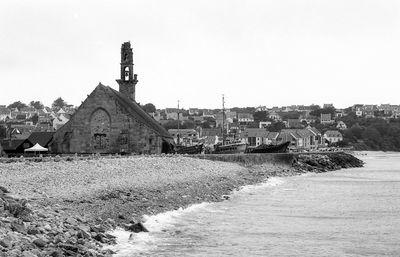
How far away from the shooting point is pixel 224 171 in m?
45.7

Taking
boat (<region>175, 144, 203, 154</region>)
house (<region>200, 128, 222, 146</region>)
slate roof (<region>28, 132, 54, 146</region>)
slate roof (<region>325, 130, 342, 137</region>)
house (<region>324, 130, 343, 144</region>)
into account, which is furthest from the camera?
slate roof (<region>325, 130, 342, 137</region>)

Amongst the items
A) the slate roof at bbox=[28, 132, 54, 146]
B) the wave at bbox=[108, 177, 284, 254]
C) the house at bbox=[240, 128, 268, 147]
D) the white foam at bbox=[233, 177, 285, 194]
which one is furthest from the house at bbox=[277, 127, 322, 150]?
the wave at bbox=[108, 177, 284, 254]

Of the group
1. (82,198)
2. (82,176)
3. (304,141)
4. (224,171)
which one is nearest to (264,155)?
(224,171)

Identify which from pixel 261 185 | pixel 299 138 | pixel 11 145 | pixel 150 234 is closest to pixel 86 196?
pixel 150 234

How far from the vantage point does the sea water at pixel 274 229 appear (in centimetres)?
1870

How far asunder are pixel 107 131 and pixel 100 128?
2.06 feet

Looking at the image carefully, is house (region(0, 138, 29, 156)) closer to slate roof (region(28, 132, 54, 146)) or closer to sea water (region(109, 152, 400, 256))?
slate roof (region(28, 132, 54, 146))

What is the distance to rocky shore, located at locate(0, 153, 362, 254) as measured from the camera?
15.7m

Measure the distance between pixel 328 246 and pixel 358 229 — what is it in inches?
170

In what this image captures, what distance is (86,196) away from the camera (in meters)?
22.2

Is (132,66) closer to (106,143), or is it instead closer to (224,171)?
(106,143)

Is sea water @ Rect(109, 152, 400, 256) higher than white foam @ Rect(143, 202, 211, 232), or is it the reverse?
white foam @ Rect(143, 202, 211, 232)

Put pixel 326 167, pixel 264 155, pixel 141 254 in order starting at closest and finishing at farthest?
pixel 141 254, pixel 264 155, pixel 326 167

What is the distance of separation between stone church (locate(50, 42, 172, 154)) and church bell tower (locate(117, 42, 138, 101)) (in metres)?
9.09
